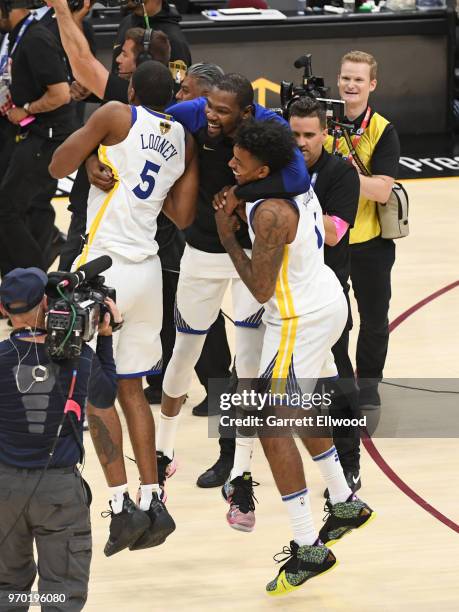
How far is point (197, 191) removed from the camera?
5.37 metres

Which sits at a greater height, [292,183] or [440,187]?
[292,183]

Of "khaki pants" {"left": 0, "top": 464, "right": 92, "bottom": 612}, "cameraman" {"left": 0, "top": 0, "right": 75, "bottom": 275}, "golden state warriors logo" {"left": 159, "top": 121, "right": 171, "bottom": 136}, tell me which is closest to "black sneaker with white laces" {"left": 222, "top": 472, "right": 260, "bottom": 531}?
"khaki pants" {"left": 0, "top": 464, "right": 92, "bottom": 612}

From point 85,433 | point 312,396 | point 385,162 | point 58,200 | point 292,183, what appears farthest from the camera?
point 58,200

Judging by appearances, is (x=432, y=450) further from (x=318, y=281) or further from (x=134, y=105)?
(x=134, y=105)

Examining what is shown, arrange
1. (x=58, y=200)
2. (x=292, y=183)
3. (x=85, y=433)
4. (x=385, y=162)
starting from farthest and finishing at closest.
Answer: (x=58, y=200), (x=85, y=433), (x=385, y=162), (x=292, y=183)

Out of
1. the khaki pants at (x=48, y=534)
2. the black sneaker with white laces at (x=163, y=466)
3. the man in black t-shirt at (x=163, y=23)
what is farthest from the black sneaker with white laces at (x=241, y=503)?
the man in black t-shirt at (x=163, y=23)

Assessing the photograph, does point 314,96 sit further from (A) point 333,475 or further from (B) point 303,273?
(A) point 333,475

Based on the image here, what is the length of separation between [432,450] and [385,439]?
279mm

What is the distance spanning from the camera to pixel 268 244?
185 inches

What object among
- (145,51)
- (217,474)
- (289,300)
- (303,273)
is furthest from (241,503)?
(145,51)

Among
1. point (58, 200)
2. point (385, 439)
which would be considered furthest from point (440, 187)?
point (385, 439)

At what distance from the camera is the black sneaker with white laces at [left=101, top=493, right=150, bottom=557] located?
4.93 metres

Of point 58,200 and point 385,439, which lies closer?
point 385,439

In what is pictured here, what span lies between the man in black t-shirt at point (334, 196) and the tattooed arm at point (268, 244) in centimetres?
71
